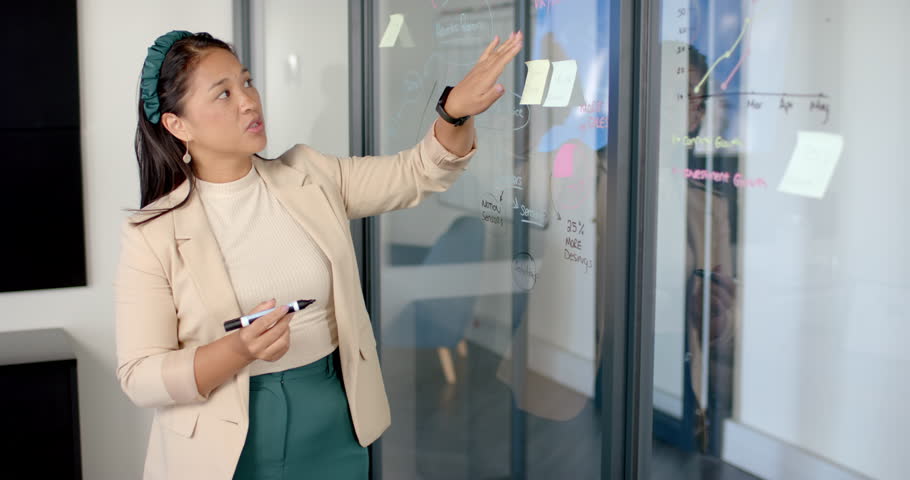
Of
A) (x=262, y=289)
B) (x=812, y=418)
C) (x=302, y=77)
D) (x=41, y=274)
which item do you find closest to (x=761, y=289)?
(x=812, y=418)

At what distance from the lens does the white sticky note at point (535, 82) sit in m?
1.86

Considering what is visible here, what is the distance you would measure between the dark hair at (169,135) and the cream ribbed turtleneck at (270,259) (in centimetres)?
6

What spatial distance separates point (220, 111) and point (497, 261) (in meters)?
0.79

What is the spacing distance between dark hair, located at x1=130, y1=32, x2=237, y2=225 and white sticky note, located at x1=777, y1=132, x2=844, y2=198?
45.5 inches

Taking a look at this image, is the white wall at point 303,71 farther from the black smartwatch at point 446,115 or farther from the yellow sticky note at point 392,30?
the black smartwatch at point 446,115

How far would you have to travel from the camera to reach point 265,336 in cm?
156

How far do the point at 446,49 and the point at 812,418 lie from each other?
1395 millimetres

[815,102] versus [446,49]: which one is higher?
[446,49]

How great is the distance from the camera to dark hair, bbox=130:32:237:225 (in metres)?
1.76

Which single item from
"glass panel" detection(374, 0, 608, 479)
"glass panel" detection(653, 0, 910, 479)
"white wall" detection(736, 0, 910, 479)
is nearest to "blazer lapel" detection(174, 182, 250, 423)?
"glass panel" detection(374, 0, 608, 479)

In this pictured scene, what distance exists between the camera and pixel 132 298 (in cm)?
168

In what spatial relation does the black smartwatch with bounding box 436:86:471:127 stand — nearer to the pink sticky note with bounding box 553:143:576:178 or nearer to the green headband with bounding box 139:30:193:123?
the pink sticky note with bounding box 553:143:576:178

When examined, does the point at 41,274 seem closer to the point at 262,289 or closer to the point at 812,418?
the point at 262,289

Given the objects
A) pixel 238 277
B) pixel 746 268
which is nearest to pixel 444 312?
pixel 238 277
